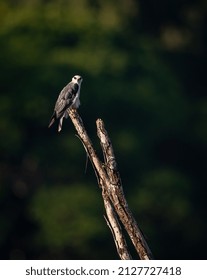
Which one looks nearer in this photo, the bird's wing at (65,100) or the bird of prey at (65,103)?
the bird of prey at (65,103)

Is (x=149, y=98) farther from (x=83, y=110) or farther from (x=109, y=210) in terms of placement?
(x=109, y=210)

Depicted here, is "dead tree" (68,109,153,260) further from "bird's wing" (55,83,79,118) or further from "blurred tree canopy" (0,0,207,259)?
"blurred tree canopy" (0,0,207,259)

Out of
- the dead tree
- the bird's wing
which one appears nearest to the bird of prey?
the bird's wing

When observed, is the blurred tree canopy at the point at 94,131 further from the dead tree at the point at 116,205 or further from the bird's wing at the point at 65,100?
the dead tree at the point at 116,205

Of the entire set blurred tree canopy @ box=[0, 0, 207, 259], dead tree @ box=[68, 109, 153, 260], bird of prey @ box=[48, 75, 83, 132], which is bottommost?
dead tree @ box=[68, 109, 153, 260]

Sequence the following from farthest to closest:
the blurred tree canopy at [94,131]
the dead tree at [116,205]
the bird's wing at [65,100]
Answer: the blurred tree canopy at [94,131] → the bird's wing at [65,100] → the dead tree at [116,205]

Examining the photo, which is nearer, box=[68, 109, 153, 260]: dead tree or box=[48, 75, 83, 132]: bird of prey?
box=[68, 109, 153, 260]: dead tree

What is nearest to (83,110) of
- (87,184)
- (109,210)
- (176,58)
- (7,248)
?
(87,184)

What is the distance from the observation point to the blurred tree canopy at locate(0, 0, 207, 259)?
1249 inches

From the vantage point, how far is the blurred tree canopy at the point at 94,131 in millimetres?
31734

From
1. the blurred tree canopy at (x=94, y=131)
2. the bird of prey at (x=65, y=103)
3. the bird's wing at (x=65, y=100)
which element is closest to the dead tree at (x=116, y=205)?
Answer: the bird of prey at (x=65, y=103)

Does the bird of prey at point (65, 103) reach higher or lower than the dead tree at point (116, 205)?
higher

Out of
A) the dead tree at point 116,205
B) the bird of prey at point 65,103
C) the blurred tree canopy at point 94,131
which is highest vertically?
the blurred tree canopy at point 94,131

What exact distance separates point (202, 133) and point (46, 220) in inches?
245
